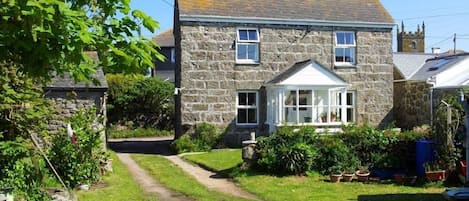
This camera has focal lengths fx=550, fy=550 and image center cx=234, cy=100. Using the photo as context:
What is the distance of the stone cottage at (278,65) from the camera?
24422 mm

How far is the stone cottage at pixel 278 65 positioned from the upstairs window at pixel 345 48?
5cm

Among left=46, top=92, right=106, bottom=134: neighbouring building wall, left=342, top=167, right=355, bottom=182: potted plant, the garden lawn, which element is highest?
left=46, top=92, right=106, bottom=134: neighbouring building wall

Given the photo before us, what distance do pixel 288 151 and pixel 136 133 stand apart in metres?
21.2

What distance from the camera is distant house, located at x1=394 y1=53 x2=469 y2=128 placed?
2459cm

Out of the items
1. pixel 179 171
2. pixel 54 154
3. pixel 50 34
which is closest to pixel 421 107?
pixel 179 171

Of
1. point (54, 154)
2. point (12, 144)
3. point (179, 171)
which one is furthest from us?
point (179, 171)

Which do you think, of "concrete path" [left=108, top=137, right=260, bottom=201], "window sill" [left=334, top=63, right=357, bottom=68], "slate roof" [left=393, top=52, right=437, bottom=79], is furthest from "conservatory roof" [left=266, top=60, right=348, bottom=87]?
"concrete path" [left=108, top=137, right=260, bottom=201]

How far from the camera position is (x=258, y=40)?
2509 cm

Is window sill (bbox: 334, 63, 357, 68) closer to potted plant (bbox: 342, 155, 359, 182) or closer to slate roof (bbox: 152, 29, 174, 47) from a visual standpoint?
potted plant (bbox: 342, 155, 359, 182)

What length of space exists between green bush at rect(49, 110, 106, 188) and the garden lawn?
3896 mm

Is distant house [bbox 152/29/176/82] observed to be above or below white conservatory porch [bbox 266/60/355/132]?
above

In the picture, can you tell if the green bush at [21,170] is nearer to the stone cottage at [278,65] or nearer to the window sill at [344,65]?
the stone cottage at [278,65]

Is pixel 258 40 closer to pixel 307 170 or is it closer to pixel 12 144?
pixel 307 170

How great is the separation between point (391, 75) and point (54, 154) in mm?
18487
